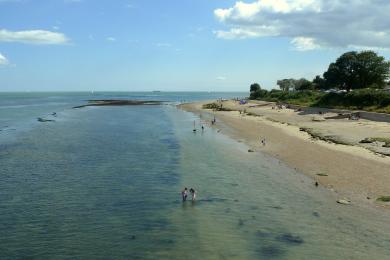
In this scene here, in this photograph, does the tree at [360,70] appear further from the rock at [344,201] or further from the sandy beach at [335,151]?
the rock at [344,201]

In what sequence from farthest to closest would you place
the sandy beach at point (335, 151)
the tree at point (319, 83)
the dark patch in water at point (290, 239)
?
the tree at point (319, 83)
the sandy beach at point (335, 151)
the dark patch in water at point (290, 239)

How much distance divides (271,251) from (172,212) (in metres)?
7.90

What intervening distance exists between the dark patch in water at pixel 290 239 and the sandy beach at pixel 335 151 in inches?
290

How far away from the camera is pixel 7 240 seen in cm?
2172

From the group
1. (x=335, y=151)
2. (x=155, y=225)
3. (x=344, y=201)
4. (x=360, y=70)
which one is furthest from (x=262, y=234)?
(x=360, y=70)

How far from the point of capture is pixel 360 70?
384 feet

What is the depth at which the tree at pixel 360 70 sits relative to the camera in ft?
378

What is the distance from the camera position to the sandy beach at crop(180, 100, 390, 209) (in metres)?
31.2

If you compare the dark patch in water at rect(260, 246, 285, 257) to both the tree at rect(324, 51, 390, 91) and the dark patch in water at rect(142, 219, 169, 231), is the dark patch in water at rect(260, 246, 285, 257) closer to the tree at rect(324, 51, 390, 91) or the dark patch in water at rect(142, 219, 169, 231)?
the dark patch in water at rect(142, 219, 169, 231)

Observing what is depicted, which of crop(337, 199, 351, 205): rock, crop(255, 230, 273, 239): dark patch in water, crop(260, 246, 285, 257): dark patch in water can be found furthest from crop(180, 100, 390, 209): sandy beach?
crop(260, 246, 285, 257): dark patch in water

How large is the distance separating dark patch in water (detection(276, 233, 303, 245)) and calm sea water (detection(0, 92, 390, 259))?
0.05 m

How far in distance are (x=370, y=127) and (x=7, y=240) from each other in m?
53.3

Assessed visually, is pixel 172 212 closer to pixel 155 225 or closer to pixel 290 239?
pixel 155 225

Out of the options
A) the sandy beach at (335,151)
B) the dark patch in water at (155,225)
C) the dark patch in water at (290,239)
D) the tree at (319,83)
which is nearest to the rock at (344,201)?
the sandy beach at (335,151)
